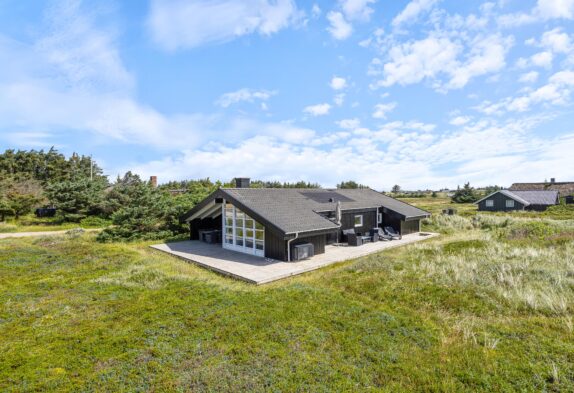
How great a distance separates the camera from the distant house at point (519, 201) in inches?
1499

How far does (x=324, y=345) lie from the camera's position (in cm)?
525

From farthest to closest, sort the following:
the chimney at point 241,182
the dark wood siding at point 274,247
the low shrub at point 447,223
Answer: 1. the low shrub at point 447,223
2. the chimney at point 241,182
3. the dark wood siding at point 274,247

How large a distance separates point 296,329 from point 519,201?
4553cm

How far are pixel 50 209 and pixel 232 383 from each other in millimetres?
33889

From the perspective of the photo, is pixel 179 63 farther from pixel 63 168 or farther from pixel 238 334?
pixel 63 168

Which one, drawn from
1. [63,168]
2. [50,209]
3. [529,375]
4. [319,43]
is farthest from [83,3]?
[63,168]

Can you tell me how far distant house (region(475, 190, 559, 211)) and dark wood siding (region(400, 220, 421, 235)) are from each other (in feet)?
91.6

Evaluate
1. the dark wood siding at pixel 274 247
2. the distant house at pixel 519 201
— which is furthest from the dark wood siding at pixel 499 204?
the dark wood siding at pixel 274 247

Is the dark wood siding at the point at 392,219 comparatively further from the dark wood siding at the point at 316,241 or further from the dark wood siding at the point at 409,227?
the dark wood siding at the point at 316,241

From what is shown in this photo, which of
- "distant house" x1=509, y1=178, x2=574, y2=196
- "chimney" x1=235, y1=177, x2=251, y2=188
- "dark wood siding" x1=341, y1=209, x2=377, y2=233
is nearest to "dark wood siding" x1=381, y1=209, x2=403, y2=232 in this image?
"dark wood siding" x1=341, y1=209, x2=377, y2=233

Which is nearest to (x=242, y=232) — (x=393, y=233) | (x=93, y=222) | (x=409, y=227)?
(x=393, y=233)

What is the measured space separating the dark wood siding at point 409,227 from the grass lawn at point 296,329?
28.5ft

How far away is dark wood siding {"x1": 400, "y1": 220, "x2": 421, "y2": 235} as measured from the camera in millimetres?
19288

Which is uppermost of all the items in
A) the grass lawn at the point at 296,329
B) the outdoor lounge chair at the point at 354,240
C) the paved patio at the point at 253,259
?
the outdoor lounge chair at the point at 354,240
